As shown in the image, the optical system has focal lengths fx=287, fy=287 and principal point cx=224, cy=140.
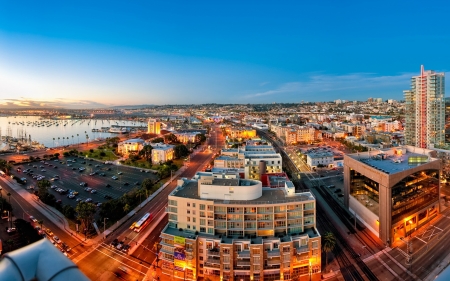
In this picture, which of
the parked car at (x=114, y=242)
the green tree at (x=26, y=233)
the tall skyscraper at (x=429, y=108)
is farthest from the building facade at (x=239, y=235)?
the tall skyscraper at (x=429, y=108)

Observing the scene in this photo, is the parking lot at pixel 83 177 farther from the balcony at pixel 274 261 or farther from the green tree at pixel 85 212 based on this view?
the balcony at pixel 274 261

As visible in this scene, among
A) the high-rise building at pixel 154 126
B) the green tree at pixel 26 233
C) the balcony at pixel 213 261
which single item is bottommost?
the balcony at pixel 213 261

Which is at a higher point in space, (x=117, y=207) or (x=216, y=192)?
(x=216, y=192)

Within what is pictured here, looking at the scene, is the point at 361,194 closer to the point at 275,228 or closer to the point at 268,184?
the point at 268,184

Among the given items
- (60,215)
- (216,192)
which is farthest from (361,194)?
(60,215)

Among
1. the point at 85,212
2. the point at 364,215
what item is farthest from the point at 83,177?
the point at 364,215

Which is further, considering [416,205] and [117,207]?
[117,207]

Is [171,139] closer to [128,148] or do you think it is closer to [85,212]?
[128,148]
